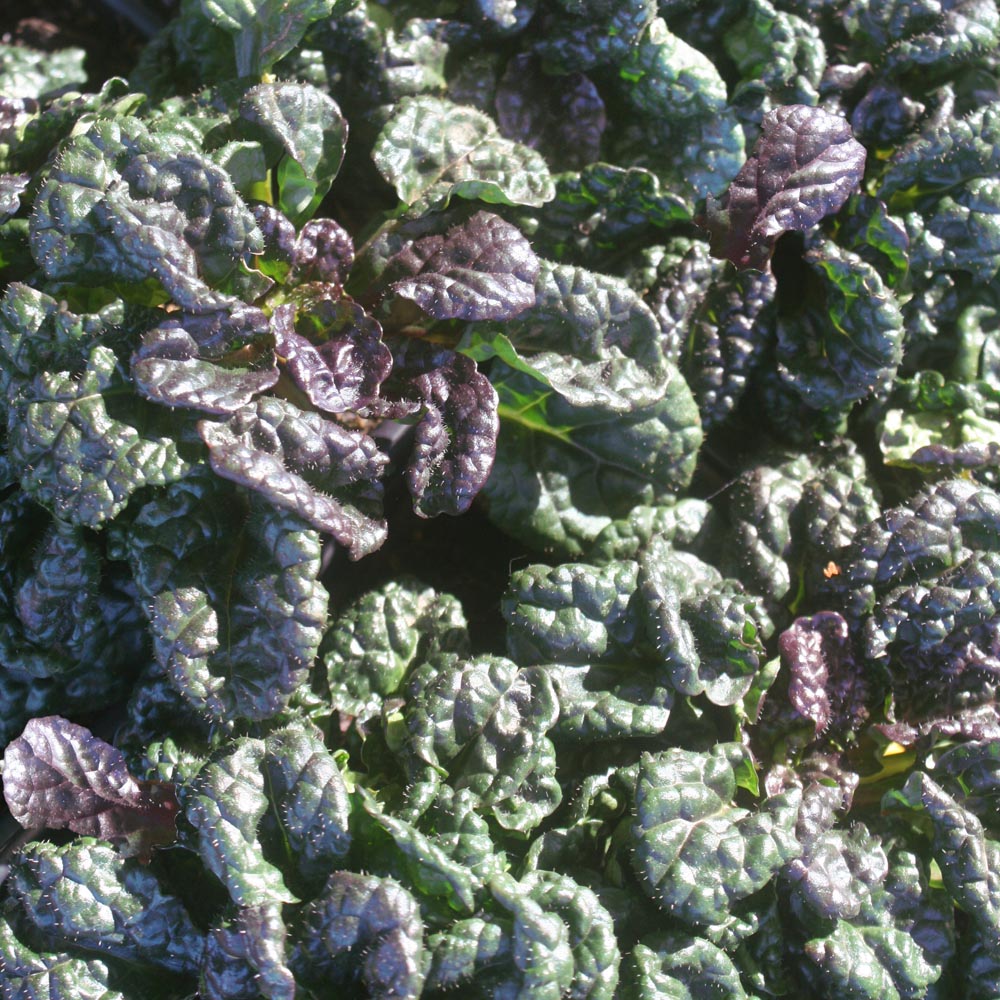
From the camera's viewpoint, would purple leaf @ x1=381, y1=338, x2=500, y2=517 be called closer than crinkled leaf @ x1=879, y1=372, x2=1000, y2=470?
Yes

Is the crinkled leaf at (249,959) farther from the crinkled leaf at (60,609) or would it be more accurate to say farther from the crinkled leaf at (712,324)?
the crinkled leaf at (712,324)

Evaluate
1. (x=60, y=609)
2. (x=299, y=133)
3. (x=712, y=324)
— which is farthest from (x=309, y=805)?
(x=712, y=324)

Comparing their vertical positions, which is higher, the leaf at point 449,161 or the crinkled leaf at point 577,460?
the leaf at point 449,161

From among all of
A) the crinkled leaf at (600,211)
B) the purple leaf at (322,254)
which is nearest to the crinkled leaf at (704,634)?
the crinkled leaf at (600,211)

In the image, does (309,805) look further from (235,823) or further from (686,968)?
(686,968)

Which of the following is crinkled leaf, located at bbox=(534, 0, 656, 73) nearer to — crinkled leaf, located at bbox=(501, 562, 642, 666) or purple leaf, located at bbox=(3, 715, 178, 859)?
crinkled leaf, located at bbox=(501, 562, 642, 666)

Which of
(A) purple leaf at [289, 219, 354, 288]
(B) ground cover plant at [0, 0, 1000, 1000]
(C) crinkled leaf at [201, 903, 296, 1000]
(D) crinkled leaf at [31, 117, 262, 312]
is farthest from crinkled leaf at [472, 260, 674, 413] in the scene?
(C) crinkled leaf at [201, 903, 296, 1000]

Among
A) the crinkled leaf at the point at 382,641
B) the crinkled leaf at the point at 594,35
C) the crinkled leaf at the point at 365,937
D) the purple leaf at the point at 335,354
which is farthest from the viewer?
the crinkled leaf at the point at 594,35

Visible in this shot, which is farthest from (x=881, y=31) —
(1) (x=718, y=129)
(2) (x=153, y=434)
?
(2) (x=153, y=434)
